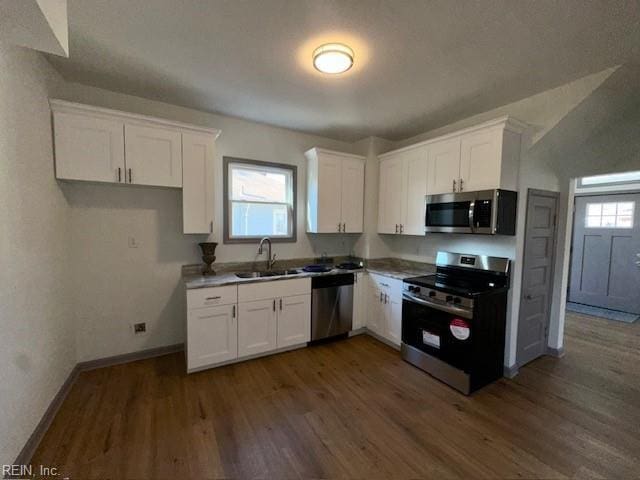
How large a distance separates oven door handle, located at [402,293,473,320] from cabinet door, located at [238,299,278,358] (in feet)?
4.93

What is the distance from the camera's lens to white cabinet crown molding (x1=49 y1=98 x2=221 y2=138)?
90.1 inches

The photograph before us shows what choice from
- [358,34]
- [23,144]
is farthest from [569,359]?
[23,144]

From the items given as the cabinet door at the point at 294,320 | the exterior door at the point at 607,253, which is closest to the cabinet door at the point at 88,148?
the cabinet door at the point at 294,320

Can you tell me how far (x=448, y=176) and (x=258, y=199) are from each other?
2.31m

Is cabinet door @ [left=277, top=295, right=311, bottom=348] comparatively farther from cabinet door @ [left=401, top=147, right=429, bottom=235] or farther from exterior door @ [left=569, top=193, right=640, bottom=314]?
exterior door @ [left=569, top=193, right=640, bottom=314]

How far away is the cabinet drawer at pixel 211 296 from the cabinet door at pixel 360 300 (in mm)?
1568

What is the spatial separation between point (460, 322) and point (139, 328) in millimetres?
3292

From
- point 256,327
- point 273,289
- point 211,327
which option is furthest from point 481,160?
point 211,327

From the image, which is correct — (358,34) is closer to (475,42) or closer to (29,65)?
(475,42)

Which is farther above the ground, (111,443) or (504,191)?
(504,191)

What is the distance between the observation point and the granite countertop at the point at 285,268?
2838 mm

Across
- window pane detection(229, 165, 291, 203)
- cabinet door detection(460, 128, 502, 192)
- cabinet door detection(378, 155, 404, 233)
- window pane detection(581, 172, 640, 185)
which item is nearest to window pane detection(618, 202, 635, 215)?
window pane detection(581, 172, 640, 185)

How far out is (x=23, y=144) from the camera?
1.84 m

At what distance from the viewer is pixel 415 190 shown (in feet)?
11.1
